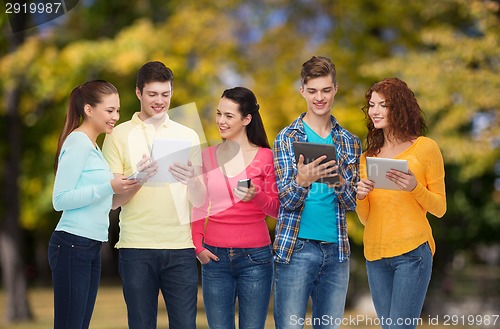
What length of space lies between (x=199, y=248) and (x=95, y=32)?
21080mm

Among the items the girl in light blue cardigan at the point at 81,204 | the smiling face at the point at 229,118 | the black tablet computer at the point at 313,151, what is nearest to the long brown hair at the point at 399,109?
the black tablet computer at the point at 313,151

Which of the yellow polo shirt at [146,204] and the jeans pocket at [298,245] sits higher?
the yellow polo shirt at [146,204]

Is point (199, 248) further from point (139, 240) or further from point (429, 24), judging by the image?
point (429, 24)

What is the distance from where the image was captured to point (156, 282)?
205 inches

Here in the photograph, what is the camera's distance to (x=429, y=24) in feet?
67.1

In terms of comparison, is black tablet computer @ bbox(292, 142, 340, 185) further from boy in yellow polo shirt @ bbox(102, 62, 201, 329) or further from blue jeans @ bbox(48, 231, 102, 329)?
blue jeans @ bbox(48, 231, 102, 329)

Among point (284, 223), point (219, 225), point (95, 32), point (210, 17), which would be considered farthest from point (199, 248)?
point (95, 32)

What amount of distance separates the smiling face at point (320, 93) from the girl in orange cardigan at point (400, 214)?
0.33m

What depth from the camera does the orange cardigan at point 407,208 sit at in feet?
17.4

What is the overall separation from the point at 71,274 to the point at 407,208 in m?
2.23

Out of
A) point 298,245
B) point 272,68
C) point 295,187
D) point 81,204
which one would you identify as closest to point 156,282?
point 81,204

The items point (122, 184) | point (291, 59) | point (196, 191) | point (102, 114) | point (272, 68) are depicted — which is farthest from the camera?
point (272, 68)

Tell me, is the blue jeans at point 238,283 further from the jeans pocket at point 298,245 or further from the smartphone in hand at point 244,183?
the smartphone in hand at point 244,183

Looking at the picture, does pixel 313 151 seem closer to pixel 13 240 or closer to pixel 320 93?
pixel 320 93
